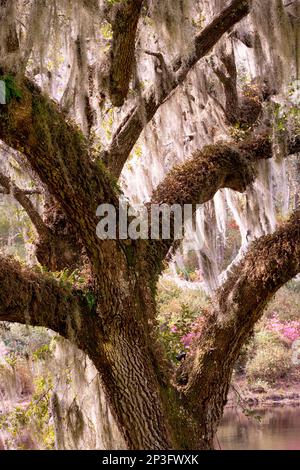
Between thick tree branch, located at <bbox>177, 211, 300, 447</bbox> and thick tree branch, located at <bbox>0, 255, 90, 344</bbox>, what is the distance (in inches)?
33.9

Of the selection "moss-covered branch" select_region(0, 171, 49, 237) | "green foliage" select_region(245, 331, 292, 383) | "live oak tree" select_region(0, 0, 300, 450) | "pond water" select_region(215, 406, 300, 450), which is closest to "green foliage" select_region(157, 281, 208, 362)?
"green foliage" select_region(245, 331, 292, 383)

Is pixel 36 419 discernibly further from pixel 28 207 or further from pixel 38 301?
pixel 38 301

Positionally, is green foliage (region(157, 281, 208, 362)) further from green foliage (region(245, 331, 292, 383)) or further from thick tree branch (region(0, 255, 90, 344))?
thick tree branch (region(0, 255, 90, 344))

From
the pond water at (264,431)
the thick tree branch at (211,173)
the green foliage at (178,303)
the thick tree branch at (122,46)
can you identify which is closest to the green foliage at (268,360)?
the pond water at (264,431)

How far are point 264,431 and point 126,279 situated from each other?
7.33 m

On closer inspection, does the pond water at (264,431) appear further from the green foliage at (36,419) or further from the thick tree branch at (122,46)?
the thick tree branch at (122,46)

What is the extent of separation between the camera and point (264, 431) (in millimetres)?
11188

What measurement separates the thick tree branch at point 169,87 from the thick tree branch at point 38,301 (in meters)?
1.58

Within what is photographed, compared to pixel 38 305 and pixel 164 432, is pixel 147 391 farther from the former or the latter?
pixel 38 305

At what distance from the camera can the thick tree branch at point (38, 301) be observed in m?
4.19

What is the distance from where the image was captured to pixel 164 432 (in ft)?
14.9

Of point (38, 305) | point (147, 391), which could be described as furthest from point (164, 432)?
point (38, 305)

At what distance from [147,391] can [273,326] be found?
420 inches

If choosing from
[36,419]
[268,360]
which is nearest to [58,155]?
[36,419]
